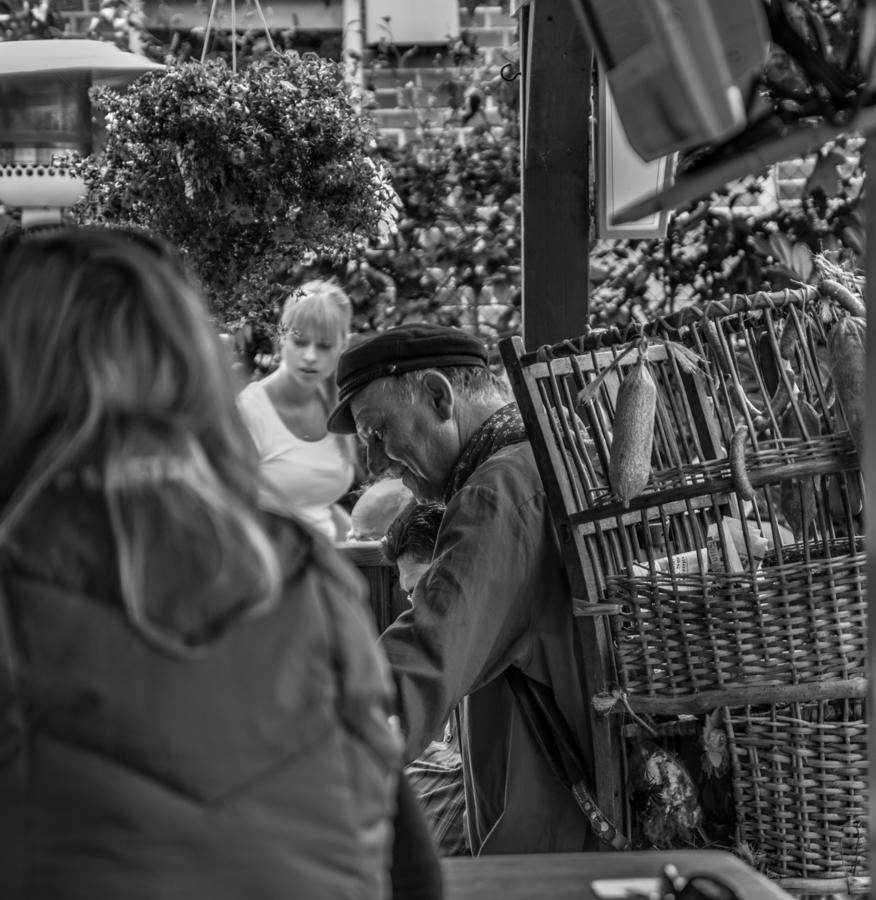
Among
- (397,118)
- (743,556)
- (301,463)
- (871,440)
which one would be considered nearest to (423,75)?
(397,118)

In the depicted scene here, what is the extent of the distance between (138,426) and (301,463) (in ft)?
12.9

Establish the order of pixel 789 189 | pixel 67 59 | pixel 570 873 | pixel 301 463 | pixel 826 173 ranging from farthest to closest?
pixel 789 189
pixel 826 173
pixel 301 463
pixel 67 59
pixel 570 873

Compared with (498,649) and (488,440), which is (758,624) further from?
(488,440)

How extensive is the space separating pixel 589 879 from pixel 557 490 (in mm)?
864

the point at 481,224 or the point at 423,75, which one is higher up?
the point at 423,75

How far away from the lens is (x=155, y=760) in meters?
1.23

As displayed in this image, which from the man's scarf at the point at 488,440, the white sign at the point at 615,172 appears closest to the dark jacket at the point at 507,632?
the man's scarf at the point at 488,440

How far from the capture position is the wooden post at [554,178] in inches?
136


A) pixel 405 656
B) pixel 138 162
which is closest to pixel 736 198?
pixel 138 162

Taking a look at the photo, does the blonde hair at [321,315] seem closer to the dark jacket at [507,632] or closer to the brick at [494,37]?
the brick at [494,37]

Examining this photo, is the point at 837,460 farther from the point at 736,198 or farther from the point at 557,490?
the point at 736,198

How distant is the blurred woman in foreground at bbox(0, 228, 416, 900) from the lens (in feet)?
4.02

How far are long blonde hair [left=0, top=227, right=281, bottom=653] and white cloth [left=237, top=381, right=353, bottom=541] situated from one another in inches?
149

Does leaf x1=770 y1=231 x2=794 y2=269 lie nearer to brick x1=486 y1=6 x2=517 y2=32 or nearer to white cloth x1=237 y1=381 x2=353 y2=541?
brick x1=486 y1=6 x2=517 y2=32
